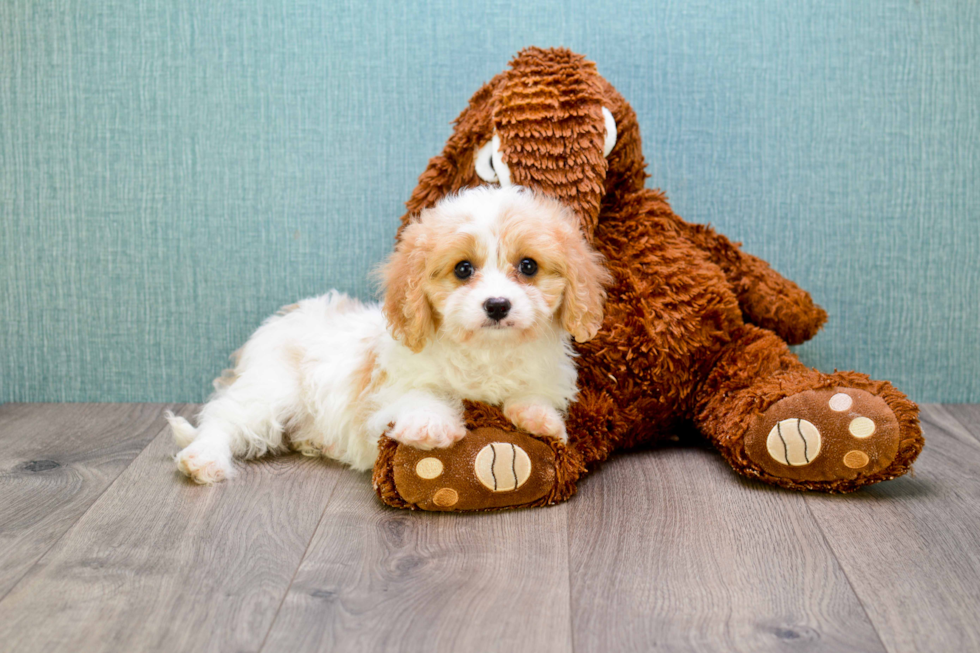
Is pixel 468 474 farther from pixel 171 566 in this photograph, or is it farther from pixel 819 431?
pixel 819 431

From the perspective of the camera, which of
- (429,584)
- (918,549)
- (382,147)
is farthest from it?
(382,147)

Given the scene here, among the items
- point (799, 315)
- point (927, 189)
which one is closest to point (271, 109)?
point (799, 315)

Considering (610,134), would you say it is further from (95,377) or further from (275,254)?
(95,377)

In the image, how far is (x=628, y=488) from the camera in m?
1.70

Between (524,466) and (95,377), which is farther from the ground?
(524,466)

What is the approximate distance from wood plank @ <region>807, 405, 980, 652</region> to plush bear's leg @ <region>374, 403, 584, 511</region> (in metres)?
0.50

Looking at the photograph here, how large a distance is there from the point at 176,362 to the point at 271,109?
718 mm

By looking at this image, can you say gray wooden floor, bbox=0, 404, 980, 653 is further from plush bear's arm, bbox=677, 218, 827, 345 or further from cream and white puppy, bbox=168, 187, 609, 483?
plush bear's arm, bbox=677, 218, 827, 345

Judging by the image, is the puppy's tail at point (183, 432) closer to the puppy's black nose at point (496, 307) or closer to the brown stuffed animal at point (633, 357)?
the brown stuffed animal at point (633, 357)

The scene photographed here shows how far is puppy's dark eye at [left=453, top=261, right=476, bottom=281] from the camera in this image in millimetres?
1522

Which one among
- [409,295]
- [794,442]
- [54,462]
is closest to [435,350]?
[409,295]

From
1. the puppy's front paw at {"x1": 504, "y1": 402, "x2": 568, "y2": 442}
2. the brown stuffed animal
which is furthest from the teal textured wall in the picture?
the puppy's front paw at {"x1": 504, "y1": 402, "x2": 568, "y2": 442}

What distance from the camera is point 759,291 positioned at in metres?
2.02

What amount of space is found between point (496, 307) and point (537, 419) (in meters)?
0.27
